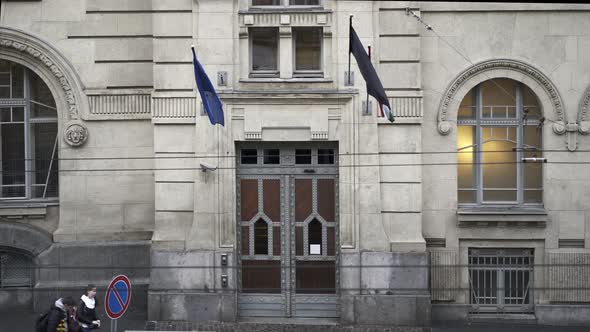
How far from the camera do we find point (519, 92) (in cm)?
1923

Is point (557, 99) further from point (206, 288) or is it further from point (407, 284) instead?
point (206, 288)

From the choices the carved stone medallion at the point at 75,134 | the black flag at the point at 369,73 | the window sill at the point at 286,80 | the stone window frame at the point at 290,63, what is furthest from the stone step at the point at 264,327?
the stone window frame at the point at 290,63

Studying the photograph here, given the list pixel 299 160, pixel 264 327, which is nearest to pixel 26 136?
pixel 299 160

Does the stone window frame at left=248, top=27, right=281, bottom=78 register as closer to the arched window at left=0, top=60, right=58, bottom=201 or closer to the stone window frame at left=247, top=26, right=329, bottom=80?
the stone window frame at left=247, top=26, right=329, bottom=80

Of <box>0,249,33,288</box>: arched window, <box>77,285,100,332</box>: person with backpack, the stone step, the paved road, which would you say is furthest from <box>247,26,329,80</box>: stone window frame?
<box>0,249,33,288</box>: arched window

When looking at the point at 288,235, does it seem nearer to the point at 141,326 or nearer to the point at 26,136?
the point at 141,326

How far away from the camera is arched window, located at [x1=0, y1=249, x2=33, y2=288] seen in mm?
19641

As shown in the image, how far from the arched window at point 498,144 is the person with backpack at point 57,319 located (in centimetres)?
972

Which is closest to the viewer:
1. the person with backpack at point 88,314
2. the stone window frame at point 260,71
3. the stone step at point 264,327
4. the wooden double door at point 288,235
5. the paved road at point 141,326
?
the person with backpack at point 88,314

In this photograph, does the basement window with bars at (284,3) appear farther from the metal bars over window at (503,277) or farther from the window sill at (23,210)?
the window sill at (23,210)

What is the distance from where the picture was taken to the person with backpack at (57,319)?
14.9m

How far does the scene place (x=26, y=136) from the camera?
775 inches

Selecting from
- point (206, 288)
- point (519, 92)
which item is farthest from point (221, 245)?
point (519, 92)

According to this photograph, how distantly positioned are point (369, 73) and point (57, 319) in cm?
804
